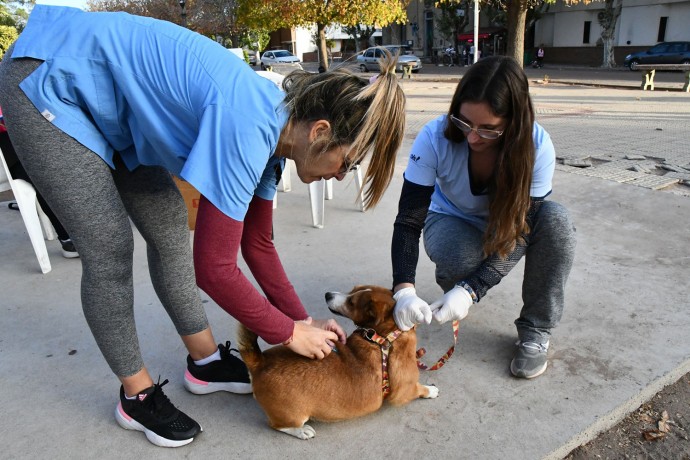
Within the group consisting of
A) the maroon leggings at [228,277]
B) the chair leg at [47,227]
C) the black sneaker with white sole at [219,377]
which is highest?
the maroon leggings at [228,277]

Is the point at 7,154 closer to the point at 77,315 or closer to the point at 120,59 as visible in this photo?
the point at 77,315

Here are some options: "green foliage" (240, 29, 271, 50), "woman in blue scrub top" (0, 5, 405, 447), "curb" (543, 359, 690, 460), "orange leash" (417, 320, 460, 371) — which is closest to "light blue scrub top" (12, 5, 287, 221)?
"woman in blue scrub top" (0, 5, 405, 447)

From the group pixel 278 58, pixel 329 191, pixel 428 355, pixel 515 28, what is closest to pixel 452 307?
pixel 428 355

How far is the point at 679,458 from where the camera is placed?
1938mm

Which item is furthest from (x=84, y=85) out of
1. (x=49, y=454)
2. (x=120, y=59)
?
(x=49, y=454)

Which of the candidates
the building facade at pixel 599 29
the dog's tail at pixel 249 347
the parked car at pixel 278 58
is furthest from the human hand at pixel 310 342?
the parked car at pixel 278 58

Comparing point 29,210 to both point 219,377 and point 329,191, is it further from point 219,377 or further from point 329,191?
point 329,191

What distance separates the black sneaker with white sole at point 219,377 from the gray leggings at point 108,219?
18 cm

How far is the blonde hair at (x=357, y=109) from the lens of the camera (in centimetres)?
155

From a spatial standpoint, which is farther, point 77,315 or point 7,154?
point 7,154

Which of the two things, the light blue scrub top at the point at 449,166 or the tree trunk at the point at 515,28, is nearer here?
the light blue scrub top at the point at 449,166

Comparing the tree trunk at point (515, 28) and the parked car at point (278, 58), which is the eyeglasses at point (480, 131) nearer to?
the tree trunk at point (515, 28)

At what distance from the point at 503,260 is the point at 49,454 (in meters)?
2.01

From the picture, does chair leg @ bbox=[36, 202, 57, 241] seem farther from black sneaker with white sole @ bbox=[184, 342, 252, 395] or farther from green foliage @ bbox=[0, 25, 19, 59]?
green foliage @ bbox=[0, 25, 19, 59]
